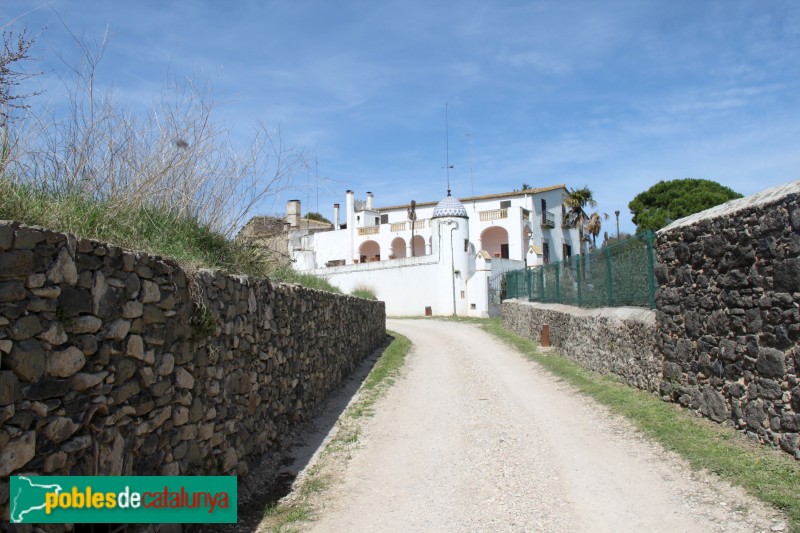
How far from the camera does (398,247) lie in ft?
169

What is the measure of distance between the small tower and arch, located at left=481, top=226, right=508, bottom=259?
1342cm

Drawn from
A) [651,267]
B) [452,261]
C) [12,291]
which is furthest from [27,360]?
[452,261]

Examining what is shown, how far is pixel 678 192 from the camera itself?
46938mm

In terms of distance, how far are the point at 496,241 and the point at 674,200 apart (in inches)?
537

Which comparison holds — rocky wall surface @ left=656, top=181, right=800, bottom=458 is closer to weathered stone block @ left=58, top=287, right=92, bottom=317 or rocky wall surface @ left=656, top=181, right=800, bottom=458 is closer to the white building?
weathered stone block @ left=58, top=287, right=92, bottom=317

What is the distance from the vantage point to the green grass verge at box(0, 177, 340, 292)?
4023 millimetres

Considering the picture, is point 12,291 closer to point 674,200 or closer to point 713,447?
point 713,447

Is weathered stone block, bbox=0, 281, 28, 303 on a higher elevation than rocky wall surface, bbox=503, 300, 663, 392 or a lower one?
higher

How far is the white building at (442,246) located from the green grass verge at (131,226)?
17.2 m

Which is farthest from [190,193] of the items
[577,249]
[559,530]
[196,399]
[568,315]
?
[577,249]

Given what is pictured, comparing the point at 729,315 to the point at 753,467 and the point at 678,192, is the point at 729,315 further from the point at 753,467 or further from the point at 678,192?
the point at 678,192

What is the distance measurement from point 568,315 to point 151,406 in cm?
1212

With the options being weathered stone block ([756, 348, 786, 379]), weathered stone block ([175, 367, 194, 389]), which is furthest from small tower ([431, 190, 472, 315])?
weathered stone block ([175, 367, 194, 389])

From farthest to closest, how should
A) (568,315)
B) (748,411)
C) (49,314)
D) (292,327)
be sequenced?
(568,315), (292,327), (748,411), (49,314)
